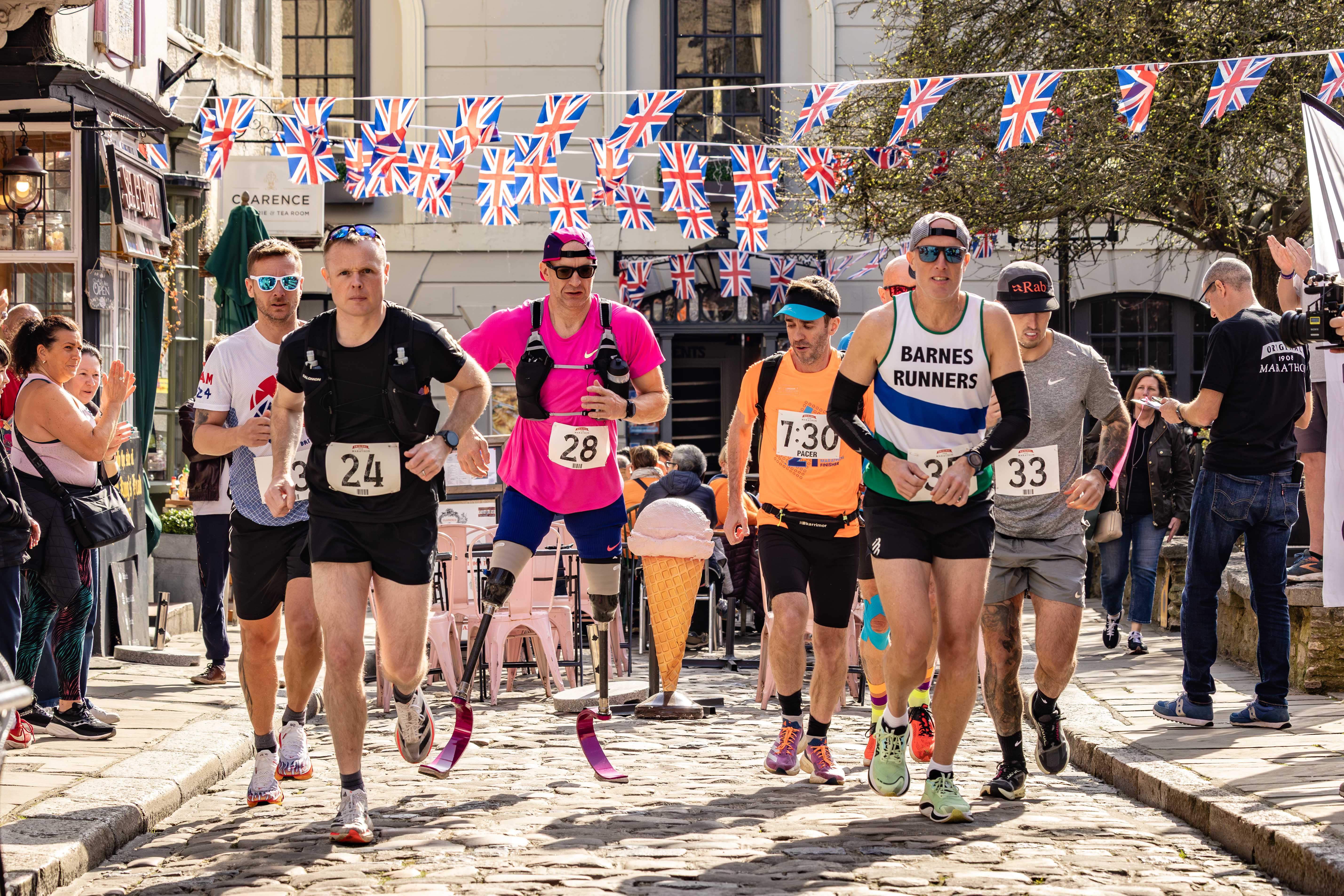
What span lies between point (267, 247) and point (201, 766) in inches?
86.4

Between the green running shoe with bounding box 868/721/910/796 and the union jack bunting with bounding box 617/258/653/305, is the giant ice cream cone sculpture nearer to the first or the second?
the green running shoe with bounding box 868/721/910/796

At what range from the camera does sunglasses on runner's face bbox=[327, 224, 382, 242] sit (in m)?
5.86

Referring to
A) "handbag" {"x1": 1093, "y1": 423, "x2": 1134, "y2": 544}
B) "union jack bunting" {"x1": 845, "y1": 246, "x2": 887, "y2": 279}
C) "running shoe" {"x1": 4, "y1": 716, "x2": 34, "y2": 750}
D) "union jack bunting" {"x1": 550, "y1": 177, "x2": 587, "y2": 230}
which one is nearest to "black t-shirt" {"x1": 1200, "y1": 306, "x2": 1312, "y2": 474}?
"handbag" {"x1": 1093, "y1": 423, "x2": 1134, "y2": 544}

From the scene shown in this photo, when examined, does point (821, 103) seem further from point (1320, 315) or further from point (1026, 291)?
point (1320, 315)

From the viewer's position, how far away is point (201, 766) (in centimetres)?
714

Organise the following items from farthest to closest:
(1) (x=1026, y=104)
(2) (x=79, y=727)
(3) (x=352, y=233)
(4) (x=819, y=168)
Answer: (4) (x=819, y=168)
(1) (x=1026, y=104)
(2) (x=79, y=727)
(3) (x=352, y=233)

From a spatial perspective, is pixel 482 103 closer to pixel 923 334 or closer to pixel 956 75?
pixel 956 75

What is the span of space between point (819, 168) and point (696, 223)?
76.3 inches

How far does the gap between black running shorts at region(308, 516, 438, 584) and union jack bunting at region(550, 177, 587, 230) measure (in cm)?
1061

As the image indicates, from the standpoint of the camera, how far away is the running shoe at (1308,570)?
9.26 meters

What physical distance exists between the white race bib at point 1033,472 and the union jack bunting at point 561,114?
8895 millimetres

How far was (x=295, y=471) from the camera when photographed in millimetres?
6414

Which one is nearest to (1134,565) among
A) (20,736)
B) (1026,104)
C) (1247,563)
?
(1026,104)

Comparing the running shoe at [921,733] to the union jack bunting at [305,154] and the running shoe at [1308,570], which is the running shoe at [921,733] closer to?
the running shoe at [1308,570]
